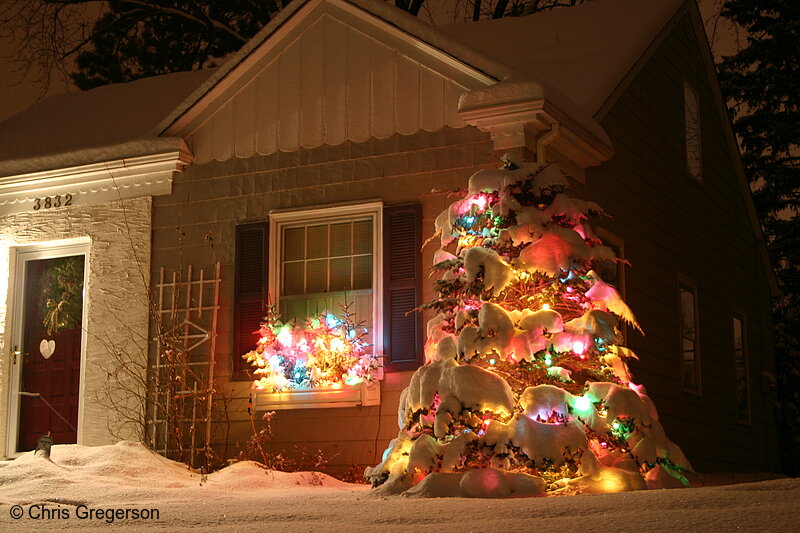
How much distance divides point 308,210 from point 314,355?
1475 mm

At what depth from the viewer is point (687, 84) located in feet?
46.6

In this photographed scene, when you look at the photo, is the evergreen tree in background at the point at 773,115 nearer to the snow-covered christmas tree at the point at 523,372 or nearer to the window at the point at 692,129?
the window at the point at 692,129

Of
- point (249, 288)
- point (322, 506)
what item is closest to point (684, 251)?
point (249, 288)

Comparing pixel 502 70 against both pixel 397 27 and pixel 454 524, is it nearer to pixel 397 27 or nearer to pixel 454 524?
pixel 397 27

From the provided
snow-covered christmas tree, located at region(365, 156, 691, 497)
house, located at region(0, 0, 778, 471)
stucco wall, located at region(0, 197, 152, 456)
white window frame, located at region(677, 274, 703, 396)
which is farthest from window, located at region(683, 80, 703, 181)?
stucco wall, located at region(0, 197, 152, 456)

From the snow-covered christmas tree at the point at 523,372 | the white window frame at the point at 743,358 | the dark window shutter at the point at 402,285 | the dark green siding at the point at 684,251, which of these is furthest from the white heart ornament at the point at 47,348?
the white window frame at the point at 743,358

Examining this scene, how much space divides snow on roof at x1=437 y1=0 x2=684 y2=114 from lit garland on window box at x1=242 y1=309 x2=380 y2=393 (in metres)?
3.21

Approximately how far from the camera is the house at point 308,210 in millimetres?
9750

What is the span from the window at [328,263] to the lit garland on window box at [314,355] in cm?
20

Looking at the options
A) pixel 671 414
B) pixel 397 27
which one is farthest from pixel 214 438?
pixel 671 414

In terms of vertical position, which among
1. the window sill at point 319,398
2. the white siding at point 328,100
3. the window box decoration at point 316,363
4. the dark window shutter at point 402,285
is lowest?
the window sill at point 319,398

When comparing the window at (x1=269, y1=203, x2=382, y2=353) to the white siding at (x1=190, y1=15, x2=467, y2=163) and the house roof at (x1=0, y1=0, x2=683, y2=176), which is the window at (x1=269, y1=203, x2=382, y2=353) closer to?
the white siding at (x1=190, y1=15, x2=467, y2=163)

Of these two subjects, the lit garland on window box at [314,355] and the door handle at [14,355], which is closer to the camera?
the lit garland on window box at [314,355]

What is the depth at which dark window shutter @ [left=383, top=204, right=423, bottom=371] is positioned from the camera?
31.5 ft
